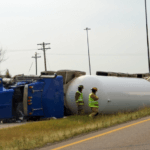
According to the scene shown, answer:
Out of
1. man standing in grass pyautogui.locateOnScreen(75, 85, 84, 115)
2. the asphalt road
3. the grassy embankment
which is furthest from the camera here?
man standing in grass pyautogui.locateOnScreen(75, 85, 84, 115)

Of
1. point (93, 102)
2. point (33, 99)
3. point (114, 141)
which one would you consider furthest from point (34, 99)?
point (114, 141)

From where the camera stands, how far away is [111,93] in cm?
1644

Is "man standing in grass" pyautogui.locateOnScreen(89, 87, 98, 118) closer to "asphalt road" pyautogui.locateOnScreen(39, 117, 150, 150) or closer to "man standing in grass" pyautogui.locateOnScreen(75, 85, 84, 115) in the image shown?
"man standing in grass" pyautogui.locateOnScreen(75, 85, 84, 115)

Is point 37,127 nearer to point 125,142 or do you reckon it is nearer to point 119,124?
point 119,124

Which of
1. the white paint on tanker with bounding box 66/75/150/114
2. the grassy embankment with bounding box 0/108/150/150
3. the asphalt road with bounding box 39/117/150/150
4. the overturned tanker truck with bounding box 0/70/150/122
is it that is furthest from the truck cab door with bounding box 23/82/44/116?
the asphalt road with bounding box 39/117/150/150

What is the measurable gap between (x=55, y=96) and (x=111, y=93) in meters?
2.74

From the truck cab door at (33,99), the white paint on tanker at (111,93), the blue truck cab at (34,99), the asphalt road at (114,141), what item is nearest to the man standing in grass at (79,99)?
the white paint on tanker at (111,93)

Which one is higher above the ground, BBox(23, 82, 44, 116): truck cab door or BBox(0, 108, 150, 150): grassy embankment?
BBox(23, 82, 44, 116): truck cab door

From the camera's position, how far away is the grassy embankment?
9.38m

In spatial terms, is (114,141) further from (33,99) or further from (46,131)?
(33,99)

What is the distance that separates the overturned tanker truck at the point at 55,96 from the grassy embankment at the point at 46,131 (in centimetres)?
122

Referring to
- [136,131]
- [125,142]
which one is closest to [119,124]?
[136,131]

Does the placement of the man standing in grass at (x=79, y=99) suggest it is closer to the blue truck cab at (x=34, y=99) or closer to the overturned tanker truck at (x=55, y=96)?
the overturned tanker truck at (x=55, y=96)

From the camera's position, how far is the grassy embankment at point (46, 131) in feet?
30.8
